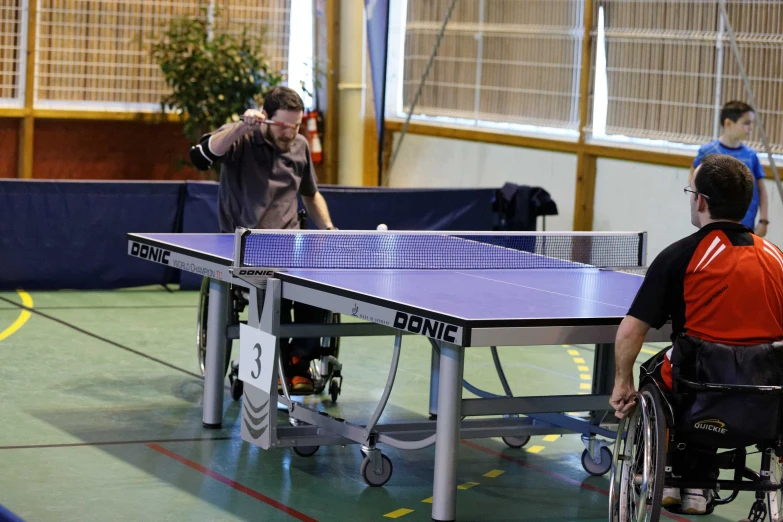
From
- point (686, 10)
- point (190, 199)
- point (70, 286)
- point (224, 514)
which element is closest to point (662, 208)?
point (686, 10)

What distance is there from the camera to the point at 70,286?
32.3 ft

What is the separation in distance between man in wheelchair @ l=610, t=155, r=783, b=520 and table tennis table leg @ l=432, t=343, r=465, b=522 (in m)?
0.60

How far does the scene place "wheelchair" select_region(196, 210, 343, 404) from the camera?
6238 mm

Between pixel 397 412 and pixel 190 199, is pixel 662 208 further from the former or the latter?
pixel 397 412

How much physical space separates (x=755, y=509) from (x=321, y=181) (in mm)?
11042

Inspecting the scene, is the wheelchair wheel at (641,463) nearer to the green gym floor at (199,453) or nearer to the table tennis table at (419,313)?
the table tennis table at (419,313)

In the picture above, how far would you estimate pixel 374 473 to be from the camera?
5.13 m

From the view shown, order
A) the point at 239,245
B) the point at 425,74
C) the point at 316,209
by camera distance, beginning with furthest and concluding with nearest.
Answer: the point at 425,74
the point at 316,209
the point at 239,245

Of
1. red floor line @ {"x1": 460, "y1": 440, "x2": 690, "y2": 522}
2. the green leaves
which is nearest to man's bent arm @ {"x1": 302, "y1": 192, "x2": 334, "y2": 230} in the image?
red floor line @ {"x1": 460, "y1": 440, "x2": 690, "y2": 522}

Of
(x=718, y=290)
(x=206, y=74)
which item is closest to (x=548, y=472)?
(x=718, y=290)

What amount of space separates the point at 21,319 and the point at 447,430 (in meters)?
4.82

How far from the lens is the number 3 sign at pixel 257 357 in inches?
197

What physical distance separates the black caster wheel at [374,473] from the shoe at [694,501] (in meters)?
1.42

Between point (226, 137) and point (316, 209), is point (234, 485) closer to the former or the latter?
point (226, 137)
